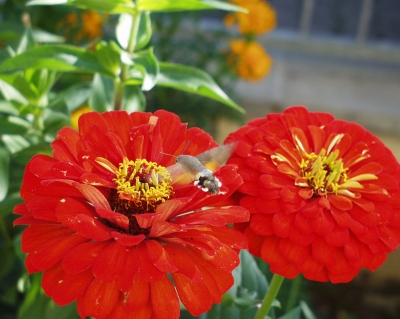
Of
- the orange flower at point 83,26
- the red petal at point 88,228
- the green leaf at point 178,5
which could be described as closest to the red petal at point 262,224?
the red petal at point 88,228

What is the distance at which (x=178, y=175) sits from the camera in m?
0.36

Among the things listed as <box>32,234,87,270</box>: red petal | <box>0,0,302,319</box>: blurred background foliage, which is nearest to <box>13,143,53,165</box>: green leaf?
<box>0,0,302,319</box>: blurred background foliage

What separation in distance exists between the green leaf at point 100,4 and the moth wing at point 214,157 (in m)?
0.19

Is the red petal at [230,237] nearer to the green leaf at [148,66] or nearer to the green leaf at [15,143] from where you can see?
the green leaf at [148,66]

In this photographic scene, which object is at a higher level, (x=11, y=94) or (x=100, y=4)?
(x=100, y=4)

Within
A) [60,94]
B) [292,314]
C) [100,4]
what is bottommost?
[292,314]

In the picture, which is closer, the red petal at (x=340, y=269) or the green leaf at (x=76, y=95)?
the red petal at (x=340, y=269)

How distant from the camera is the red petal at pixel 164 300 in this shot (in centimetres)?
30

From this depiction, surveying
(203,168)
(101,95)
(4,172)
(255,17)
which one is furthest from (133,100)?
(255,17)

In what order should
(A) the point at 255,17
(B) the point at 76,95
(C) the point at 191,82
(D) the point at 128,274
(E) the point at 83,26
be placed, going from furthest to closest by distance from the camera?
(A) the point at 255,17 < (E) the point at 83,26 < (B) the point at 76,95 < (C) the point at 191,82 < (D) the point at 128,274

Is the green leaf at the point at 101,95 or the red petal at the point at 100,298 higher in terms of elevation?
the green leaf at the point at 101,95

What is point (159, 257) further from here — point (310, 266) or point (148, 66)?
point (148, 66)

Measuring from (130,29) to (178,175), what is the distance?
0.79ft

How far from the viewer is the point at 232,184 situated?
0.35m
